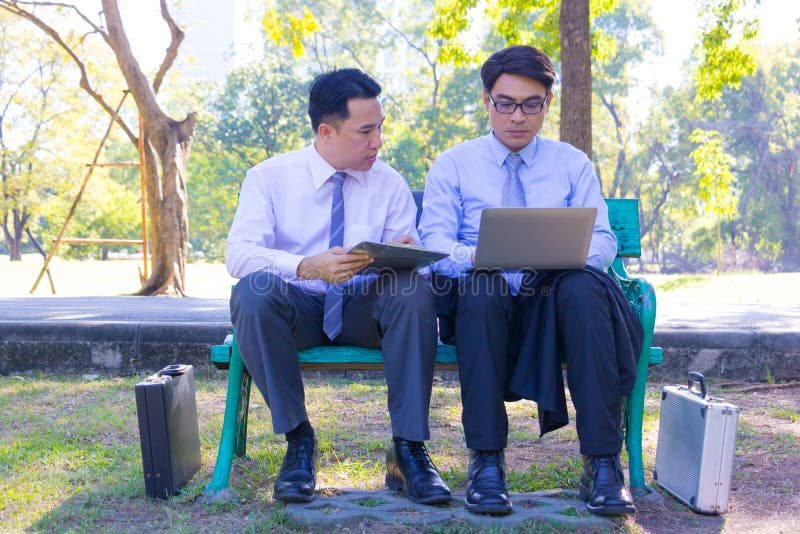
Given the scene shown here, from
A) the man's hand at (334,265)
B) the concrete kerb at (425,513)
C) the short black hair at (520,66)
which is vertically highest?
the short black hair at (520,66)

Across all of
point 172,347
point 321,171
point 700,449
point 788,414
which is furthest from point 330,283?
point 788,414

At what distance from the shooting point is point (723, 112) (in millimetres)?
35406

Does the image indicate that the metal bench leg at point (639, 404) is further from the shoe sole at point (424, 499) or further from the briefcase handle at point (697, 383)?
the shoe sole at point (424, 499)

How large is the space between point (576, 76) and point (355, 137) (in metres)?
3.55

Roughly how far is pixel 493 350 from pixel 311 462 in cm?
76

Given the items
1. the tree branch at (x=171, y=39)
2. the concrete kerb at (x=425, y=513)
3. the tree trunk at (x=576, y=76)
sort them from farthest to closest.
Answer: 1. the tree branch at (x=171, y=39)
2. the tree trunk at (x=576, y=76)
3. the concrete kerb at (x=425, y=513)

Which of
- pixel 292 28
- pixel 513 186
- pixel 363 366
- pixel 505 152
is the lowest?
pixel 363 366

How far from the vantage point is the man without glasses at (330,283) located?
2.58m

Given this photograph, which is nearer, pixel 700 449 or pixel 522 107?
pixel 700 449

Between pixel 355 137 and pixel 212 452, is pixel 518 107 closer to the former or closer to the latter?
pixel 355 137

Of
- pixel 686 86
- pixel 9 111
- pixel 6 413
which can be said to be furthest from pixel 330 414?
pixel 686 86

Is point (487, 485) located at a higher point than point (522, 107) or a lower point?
lower

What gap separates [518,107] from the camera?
3.05 meters

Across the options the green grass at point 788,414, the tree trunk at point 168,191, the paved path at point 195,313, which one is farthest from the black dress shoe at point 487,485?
the tree trunk at point 168,191
